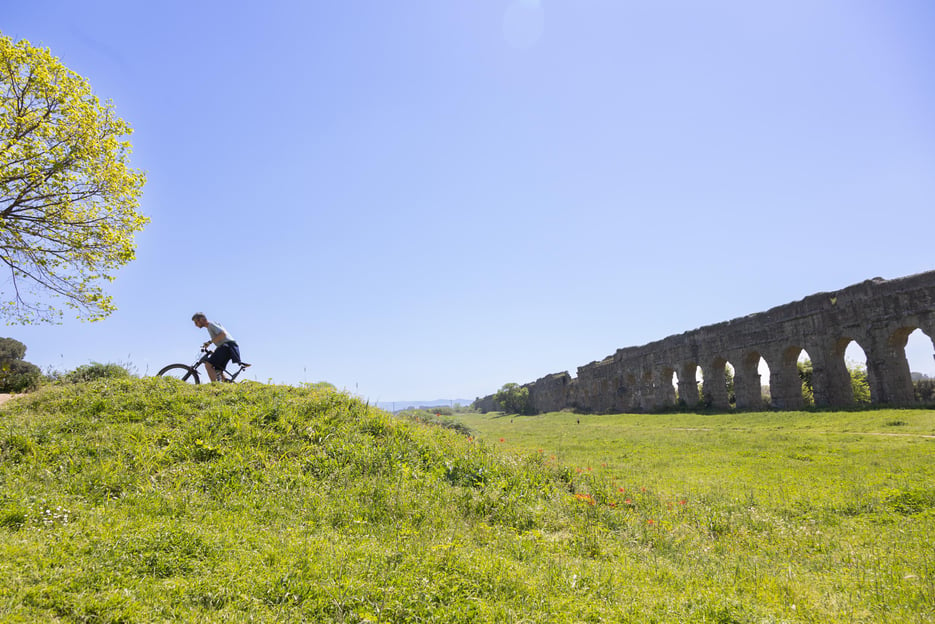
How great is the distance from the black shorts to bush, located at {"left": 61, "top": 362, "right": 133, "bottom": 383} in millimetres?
3246

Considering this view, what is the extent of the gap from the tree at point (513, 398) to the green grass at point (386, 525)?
48.9m

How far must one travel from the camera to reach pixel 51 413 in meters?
7.56

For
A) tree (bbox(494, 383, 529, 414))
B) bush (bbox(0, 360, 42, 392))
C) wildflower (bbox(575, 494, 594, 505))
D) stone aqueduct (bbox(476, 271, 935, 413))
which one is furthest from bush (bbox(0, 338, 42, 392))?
tree (bbox(494, 383, 529, 414))

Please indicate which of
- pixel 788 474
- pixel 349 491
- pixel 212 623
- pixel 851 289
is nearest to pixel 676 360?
pixel 851 289

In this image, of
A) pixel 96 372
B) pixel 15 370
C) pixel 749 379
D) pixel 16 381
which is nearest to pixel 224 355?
pixel 96 372

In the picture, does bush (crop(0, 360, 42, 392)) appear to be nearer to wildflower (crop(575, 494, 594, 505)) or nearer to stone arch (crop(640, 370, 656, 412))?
wildflower (crop(575, 494, 594, 505))

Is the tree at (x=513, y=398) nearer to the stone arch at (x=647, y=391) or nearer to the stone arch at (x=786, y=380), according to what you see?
the stone arch at (x=647, y=391)

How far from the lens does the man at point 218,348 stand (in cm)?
955

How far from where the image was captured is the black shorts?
9.78m

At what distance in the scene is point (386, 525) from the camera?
5043 mm

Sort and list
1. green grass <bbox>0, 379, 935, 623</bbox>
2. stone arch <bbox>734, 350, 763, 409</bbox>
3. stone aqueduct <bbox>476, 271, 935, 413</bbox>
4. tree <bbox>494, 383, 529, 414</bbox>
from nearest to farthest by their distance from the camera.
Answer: green grass <bbox>0, 379, 935, 623</bbox> → stone aqueduct <bbox>476, 271, 935, 413</bbox> → stone arch <bbox>734, 350, 763, 409</bbox> → tree <bbox>494, 383, 529, 414</bbox>

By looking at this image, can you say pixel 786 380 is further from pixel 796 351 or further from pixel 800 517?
pixel 800 517

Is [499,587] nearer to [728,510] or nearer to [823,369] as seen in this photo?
[728,510]

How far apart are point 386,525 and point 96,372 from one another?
1080cm
